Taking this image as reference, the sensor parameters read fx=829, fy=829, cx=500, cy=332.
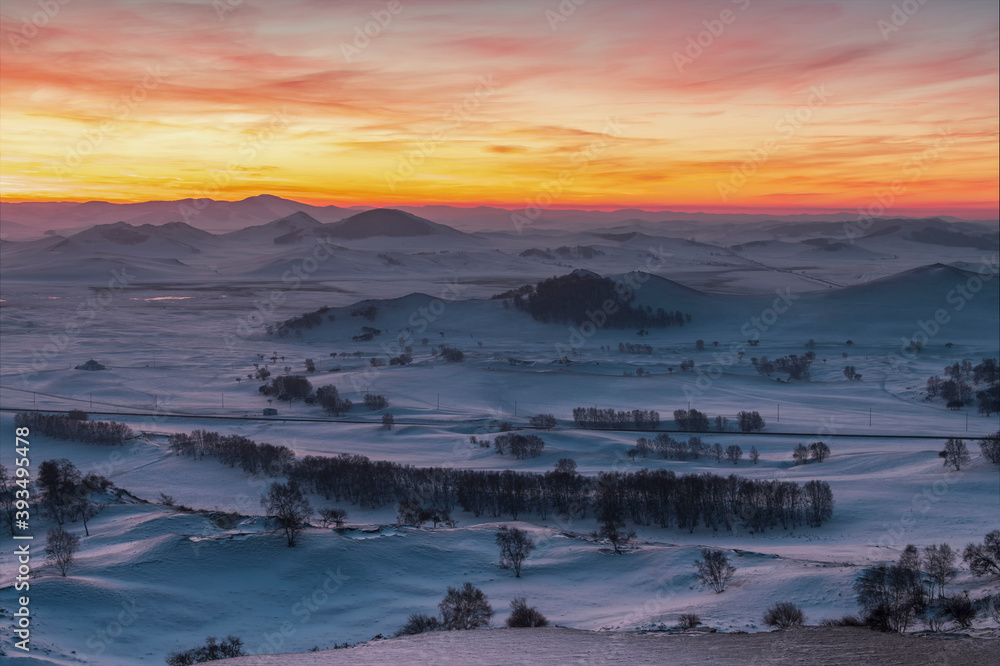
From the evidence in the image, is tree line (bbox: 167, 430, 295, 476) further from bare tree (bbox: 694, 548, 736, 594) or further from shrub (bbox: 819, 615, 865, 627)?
shrub (bbox: 819, 615, 865, 627)

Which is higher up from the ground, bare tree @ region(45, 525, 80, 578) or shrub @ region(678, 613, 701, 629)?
bare tree @ region(45, 525, 80, 578)

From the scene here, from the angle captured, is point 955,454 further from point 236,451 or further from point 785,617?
point 236,451

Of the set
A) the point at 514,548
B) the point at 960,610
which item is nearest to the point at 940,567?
the point at 960,610

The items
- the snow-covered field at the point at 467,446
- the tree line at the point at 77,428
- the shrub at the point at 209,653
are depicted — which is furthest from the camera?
the tree line at the point at 77,428

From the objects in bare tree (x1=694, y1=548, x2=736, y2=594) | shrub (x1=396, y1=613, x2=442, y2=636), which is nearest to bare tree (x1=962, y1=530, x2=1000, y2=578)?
bare tree (x1=694, y1=548, x2=736, y2=594)

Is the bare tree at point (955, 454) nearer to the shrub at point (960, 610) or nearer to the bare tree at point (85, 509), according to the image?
the shrub at point (960, 610)

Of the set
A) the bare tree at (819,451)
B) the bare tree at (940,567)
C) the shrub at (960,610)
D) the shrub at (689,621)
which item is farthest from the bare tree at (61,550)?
the bare tree at (819,451)
